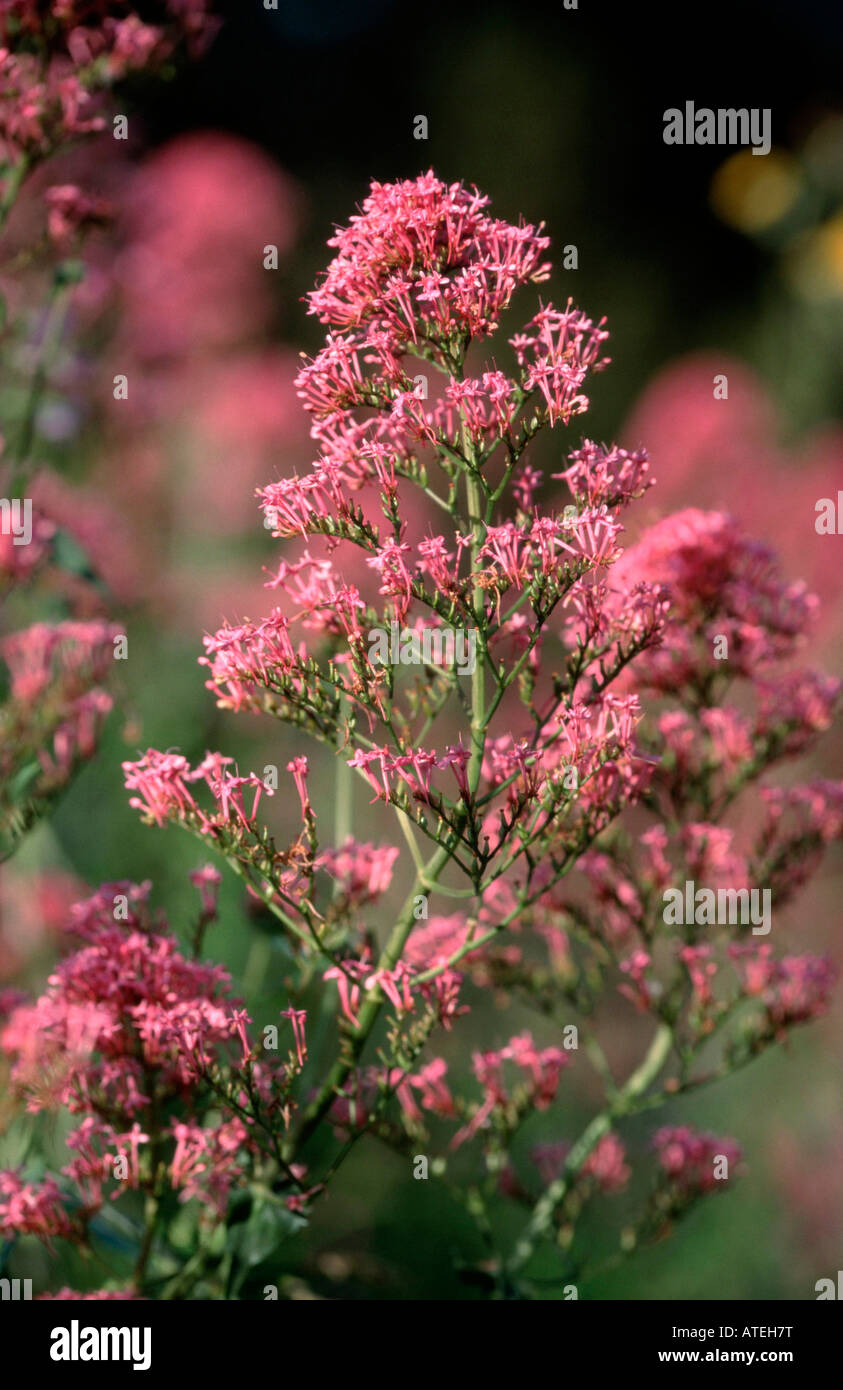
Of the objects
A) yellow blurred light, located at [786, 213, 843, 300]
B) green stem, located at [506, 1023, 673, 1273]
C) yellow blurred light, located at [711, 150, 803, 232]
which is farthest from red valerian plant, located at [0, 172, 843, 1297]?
yellow blurred light, located at [711, 150, 803, 232]

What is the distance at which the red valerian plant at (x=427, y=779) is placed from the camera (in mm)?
1299

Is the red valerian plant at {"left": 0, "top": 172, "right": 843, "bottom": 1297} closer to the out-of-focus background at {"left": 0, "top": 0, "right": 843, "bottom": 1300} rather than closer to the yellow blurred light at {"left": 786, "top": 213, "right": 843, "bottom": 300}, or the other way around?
the out-of-focus background at {"left": 0, "top": 0, "right": 843, "bottom": 1300}

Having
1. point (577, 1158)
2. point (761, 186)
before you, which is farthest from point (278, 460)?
point (577, 1158)

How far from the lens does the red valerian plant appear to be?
130 cm

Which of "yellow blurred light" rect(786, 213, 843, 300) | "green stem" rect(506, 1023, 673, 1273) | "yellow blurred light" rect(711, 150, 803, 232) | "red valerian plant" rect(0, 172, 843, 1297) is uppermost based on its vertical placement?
"yellow blurred light" rect(711, 150, 803, 232)

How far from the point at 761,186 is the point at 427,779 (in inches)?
112

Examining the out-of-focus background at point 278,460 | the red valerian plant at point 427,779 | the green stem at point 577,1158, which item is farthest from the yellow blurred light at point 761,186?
the green stem at point 577,1158

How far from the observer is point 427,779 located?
1304 mm

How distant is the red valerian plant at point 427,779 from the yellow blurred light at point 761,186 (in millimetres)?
2153

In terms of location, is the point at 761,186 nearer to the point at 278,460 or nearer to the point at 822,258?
the point at 822,258

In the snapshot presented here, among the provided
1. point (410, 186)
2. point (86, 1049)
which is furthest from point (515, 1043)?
point (410, 186)

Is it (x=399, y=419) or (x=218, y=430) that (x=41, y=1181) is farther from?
(x=218, y=430)

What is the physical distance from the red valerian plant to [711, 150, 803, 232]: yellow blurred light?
2.15 metres

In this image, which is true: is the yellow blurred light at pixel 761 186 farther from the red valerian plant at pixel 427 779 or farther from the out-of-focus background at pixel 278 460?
the red valerian plant at pixel 427 779
